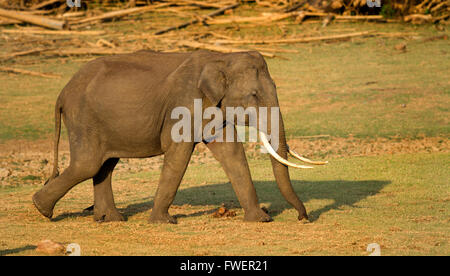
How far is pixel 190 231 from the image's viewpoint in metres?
9.43

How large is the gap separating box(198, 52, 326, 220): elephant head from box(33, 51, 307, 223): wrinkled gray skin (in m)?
0.01

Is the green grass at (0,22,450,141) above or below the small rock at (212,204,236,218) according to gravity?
below

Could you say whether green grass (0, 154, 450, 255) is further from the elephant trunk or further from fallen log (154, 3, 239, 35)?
fallen log (154, 3, 239, 35)

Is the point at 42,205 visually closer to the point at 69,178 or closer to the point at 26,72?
the point at 69,178

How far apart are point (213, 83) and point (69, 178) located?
81.4 inches

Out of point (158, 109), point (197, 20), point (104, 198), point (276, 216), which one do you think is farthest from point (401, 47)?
point (104, 198)

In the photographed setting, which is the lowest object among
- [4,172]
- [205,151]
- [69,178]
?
[205,151]

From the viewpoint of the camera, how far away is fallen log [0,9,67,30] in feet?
75.3

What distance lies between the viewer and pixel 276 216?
10.5 m

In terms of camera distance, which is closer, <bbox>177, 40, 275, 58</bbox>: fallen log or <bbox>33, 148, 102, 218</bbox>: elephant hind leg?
<bbox>33, 148, 102, 218</bbox>: elephant hind leg

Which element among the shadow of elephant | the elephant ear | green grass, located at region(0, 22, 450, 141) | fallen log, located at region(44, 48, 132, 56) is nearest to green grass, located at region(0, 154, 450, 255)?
the shadow of elephant

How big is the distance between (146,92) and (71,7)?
15.6 metres

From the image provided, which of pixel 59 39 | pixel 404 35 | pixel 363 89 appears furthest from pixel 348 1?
pixel 59 39

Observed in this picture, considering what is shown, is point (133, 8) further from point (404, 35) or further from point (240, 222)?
point (240, 222)
